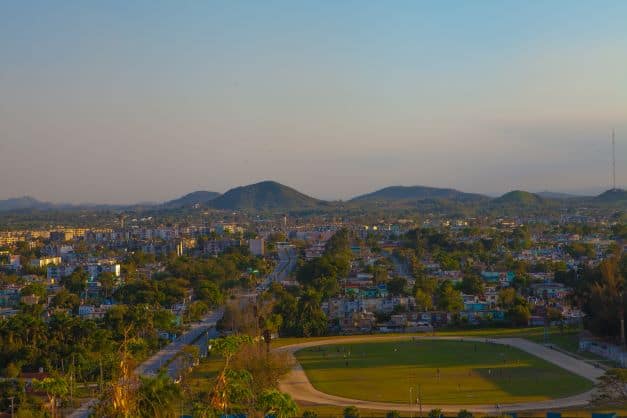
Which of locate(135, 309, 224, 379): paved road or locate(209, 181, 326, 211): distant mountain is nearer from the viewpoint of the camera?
locate(135, 309, 224, 379): paved road

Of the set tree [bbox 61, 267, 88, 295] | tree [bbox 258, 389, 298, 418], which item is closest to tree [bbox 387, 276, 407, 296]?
tree [bbox 61, 267, 88, 295]

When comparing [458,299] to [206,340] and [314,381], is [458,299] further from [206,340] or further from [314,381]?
[314,381]

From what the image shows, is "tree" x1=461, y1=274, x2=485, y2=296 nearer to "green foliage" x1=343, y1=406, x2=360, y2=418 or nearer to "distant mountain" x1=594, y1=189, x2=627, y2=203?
"green foliage" x1=343, y1=406, x2=360, y2=418

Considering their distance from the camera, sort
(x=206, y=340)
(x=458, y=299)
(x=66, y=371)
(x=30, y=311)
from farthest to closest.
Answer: (x=458, y=299)
(x=30, y=311)
(x=206, y=340)
(x=66, y=371)

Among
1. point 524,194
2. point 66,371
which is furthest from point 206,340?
point 524,194

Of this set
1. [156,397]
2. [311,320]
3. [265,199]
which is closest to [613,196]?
[265,199]

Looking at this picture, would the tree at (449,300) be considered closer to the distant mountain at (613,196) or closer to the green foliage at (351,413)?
the green foliage at (351,413)

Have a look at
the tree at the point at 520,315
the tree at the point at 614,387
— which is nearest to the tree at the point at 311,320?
the tree at the point at 520,315

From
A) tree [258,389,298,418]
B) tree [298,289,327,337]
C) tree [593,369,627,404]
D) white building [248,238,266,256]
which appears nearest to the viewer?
tree [258,389,298,418]

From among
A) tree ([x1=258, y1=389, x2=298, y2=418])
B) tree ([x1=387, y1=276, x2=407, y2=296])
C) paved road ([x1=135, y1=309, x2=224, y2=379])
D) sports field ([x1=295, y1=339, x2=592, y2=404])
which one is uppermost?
tree ([x1=258, y1=389, x2=298, y2=418])
